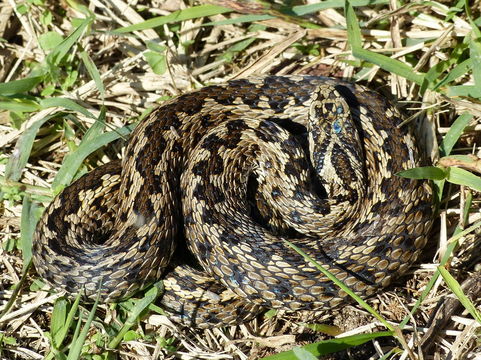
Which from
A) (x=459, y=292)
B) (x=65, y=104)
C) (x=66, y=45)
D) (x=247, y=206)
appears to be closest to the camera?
(x=459, y=292)

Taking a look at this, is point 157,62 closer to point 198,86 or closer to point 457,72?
point 198,86

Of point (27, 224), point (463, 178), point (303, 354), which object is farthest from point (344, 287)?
point (27, 224)

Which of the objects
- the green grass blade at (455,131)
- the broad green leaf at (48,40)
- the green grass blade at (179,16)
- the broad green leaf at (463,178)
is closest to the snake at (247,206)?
the broad green leaf at (463,178)

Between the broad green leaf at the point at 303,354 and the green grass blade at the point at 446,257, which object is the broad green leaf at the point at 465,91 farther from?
the broad green leaf at the point at 303,354

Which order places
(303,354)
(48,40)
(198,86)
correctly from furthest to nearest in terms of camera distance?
1. (48,40)
2. (198,86)
3. (303,354)

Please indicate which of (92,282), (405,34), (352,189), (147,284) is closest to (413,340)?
(352,189)

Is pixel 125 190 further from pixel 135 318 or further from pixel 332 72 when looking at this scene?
pixel 332 72
